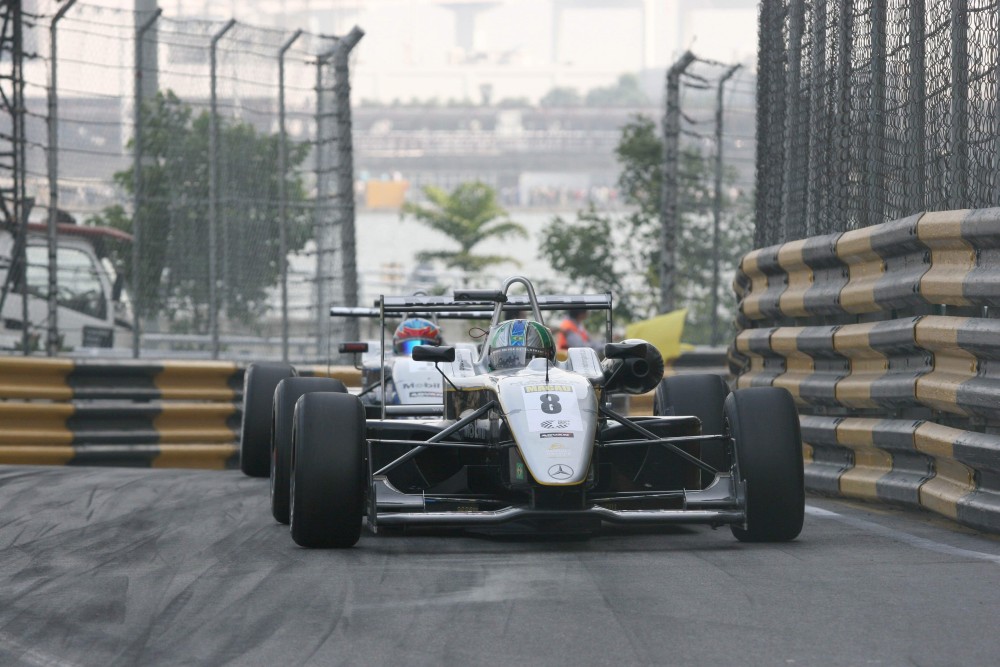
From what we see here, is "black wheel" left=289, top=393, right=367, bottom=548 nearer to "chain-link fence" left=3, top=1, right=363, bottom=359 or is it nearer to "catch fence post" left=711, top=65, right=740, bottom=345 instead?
"chain-link fence" left=3, top=1, right=363, bottom=359

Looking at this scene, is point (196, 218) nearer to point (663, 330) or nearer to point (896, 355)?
point (663, 330)

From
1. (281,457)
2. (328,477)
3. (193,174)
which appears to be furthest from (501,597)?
(193,174)

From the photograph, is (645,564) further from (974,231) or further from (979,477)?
(974,231)

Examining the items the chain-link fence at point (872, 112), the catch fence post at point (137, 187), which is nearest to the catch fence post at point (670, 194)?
the chain-link fence at point (872, 112)

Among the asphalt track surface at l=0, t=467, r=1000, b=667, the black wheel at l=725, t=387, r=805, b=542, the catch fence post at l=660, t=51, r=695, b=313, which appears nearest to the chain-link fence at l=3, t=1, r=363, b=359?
the catch fence post at l=660, t=51, r=695, b=313

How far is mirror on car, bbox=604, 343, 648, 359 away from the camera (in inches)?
267

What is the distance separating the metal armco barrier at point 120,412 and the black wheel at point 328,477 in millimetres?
5398

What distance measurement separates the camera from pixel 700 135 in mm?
15164

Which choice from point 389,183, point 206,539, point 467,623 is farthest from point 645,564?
point 389,183

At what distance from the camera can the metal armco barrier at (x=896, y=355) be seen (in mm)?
6324

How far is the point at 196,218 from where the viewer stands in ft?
41.5

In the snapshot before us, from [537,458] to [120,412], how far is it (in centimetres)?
614

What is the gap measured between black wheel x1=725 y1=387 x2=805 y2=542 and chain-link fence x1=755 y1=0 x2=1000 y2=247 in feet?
4.50

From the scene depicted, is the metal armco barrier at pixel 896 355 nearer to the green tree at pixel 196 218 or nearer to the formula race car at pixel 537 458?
the formula race car at pixel 537 458
